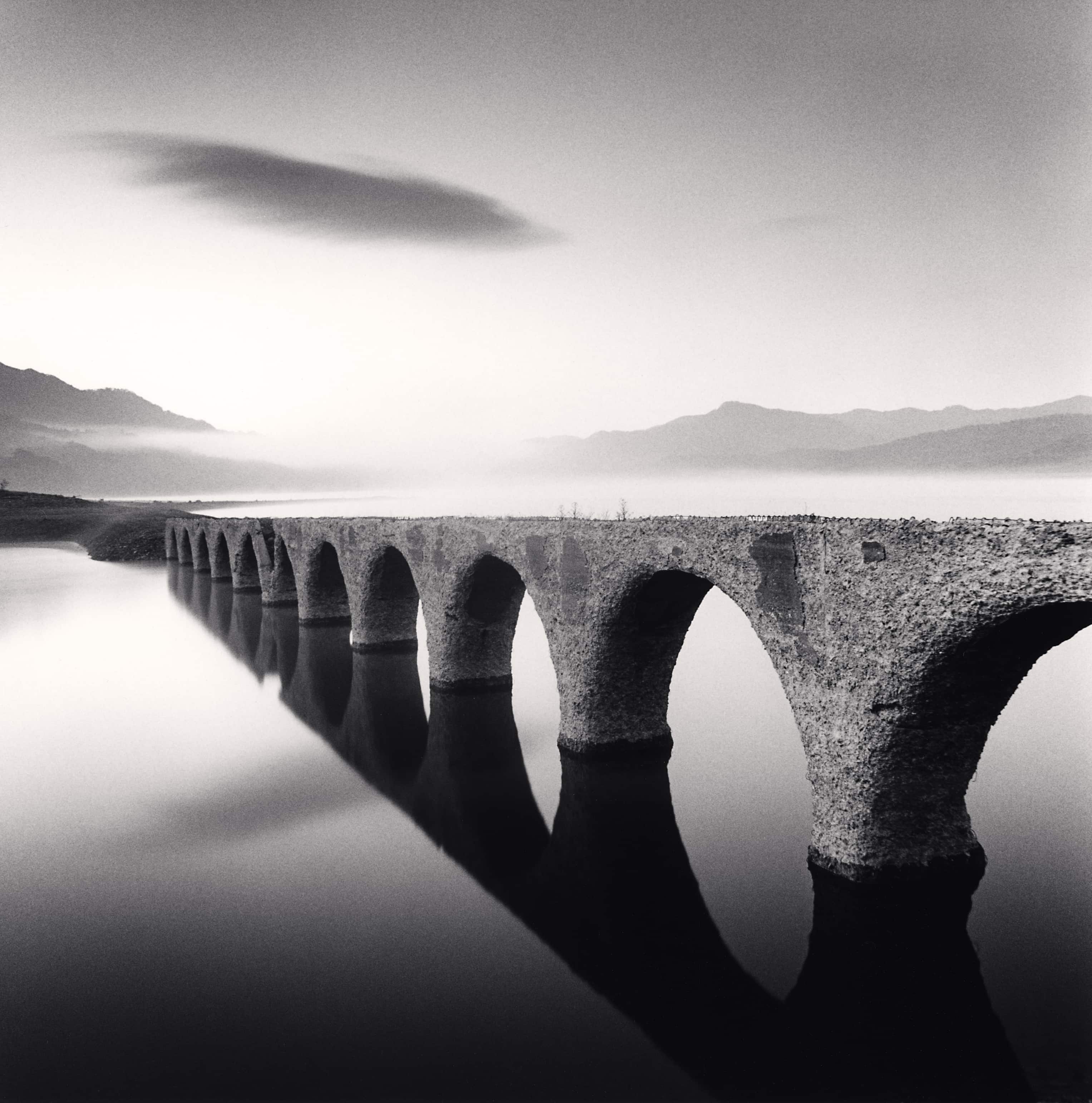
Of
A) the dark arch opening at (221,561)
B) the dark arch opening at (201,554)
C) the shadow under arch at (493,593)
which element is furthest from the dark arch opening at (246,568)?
the shadow under arch at (493,593)

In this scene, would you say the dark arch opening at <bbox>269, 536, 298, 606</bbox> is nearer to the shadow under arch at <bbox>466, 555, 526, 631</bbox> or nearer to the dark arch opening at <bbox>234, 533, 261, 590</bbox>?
the dark arch opening at <bbox>234, 533, 261, 590</bbox>

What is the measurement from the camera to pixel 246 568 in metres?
42.2

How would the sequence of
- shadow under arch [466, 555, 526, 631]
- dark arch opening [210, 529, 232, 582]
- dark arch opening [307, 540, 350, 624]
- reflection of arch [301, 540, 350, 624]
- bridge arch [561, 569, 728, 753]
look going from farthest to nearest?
dark arch opening [210, 529, 232, 582] < dark arch opening [307, 540, 350, 624] < reflection of arch [301, 540, 350, 624] < shadow under arch [466, 555, 526, 631] < bridge arch [561, 569, 728, 753]

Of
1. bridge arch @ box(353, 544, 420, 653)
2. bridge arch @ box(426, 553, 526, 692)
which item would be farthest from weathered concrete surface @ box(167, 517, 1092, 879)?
bridge arch @ box(353, 544, 420, 653)

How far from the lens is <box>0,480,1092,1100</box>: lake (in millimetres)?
7895

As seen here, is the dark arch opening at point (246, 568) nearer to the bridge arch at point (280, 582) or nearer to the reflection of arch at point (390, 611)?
the bridge arch at point (280, 582)

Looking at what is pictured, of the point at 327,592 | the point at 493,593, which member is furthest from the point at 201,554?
the point at 493,593

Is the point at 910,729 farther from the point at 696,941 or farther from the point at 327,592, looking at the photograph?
the point at 327,592

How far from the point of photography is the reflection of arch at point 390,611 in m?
25.2

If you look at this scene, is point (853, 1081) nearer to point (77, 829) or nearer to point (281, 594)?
point (77, 829)

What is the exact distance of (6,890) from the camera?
11.6m

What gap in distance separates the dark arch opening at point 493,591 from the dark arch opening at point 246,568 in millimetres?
24640

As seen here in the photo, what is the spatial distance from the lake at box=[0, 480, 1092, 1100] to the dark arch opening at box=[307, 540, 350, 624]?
35.6ft

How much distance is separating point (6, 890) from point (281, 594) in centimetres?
2533
